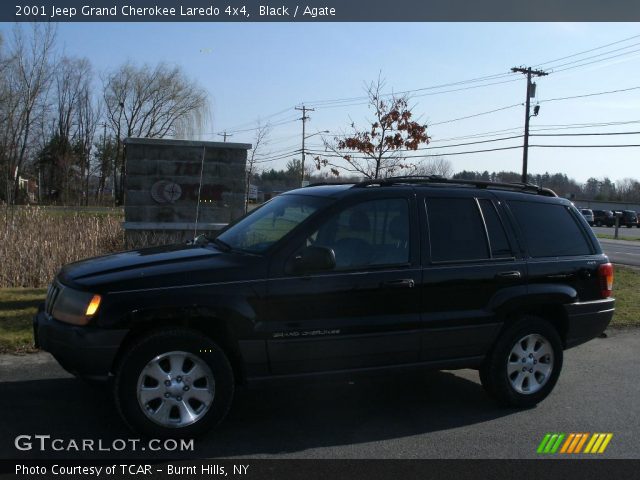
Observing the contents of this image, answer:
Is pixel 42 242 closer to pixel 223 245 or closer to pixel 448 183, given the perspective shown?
pixel 223 245

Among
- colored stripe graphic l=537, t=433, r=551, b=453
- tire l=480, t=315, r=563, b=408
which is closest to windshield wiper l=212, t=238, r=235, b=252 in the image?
tire l=480, t=315, r=563, b=408

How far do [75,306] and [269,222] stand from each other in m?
1.69

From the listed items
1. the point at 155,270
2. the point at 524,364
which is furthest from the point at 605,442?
the point at 155,270

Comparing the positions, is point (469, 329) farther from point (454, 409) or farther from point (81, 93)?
point (81, 93)

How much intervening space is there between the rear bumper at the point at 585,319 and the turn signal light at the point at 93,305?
393cm

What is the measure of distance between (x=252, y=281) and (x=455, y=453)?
184 cm

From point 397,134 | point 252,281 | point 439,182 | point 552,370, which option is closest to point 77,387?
point 252,281

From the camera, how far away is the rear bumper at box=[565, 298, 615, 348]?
5457 millimetres

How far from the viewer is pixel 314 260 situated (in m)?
4.32

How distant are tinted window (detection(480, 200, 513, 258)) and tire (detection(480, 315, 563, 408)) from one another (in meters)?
0.61

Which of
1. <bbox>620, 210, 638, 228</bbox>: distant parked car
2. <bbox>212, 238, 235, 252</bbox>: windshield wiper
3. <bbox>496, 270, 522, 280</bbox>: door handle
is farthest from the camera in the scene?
<bbox>620, 210, 638, 228</bbox>: distant parked car

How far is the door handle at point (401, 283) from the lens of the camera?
466cm

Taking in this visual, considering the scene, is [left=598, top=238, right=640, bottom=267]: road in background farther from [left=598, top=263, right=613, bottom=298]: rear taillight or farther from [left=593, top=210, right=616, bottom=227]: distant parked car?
[left=593, top=210, right=616, bottom=227]: distant parked car

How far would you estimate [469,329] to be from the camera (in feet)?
16.3
